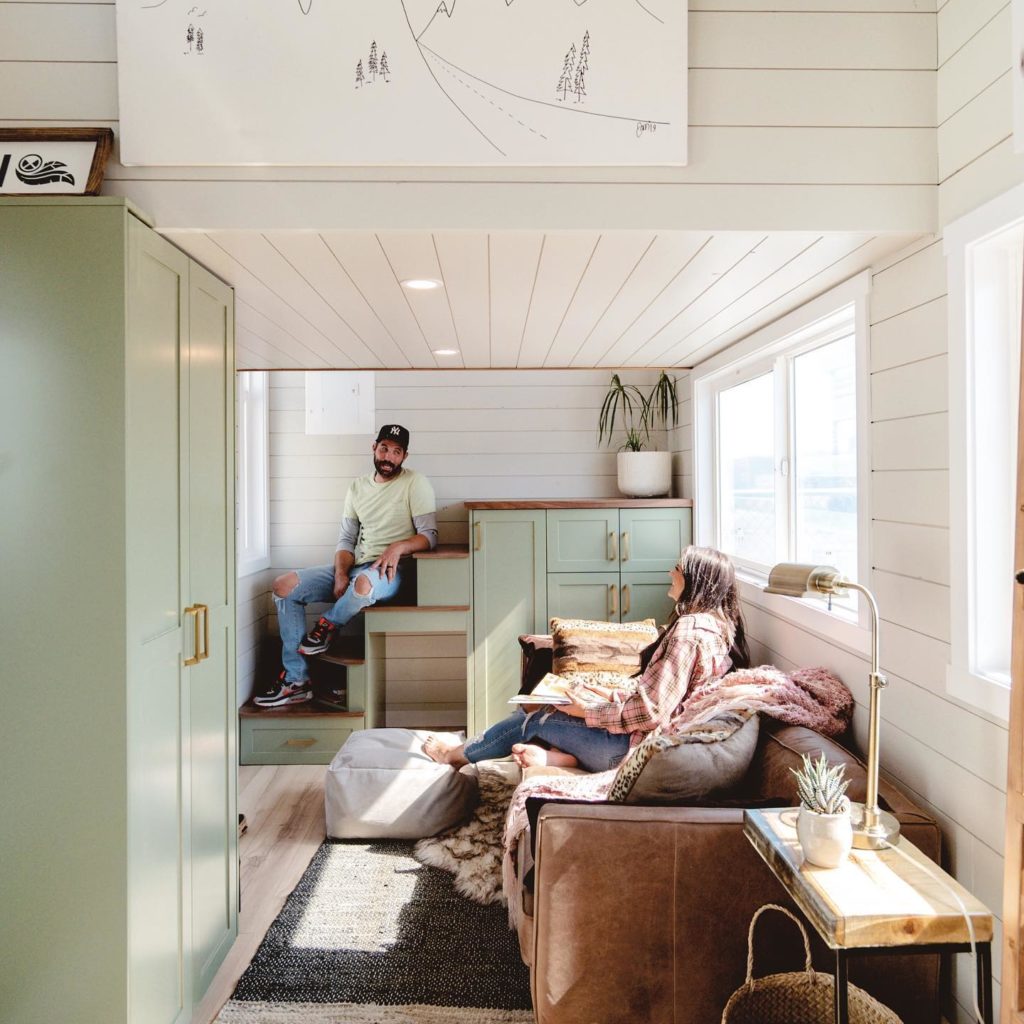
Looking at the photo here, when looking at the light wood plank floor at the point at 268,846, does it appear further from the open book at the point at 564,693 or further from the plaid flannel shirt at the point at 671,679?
the plaid flannel shirt at the point at 671,679

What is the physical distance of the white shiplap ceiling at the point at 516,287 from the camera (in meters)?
1.92

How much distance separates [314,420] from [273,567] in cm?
95

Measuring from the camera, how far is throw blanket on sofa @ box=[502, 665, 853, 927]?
219 centimetres

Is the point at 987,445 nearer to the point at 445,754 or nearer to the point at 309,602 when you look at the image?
the point at 445,754

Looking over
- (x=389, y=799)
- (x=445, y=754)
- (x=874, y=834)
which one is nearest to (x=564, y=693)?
(x=445, y=754)

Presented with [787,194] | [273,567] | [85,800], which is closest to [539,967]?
[85,800]

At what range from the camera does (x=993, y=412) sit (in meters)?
1.66

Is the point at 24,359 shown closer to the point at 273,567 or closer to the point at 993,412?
the point at 993,412

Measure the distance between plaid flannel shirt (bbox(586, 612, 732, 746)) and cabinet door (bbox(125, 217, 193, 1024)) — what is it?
1470 millimetres

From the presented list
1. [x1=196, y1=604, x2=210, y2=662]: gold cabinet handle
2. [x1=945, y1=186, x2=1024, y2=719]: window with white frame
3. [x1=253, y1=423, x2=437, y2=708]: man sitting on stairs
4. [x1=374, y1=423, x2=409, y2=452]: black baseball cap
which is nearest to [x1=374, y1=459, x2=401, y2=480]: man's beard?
[x1=253, y1=423, x2=437, y2=708]: man sitting on stairs

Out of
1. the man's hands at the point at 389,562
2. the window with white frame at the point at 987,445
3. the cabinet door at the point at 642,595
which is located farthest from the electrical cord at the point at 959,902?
the man's hands at the point at 389,562

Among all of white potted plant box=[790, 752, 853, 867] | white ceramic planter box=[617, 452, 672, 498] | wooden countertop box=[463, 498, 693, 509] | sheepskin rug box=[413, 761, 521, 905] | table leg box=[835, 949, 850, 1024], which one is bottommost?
sheepskin rug box=[413, 761, 521, 905]

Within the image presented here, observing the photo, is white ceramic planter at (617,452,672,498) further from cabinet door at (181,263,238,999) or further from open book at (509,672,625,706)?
cabinet door at (181,263,238,999)

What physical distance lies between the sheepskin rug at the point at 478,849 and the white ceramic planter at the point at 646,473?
1.80 metres
